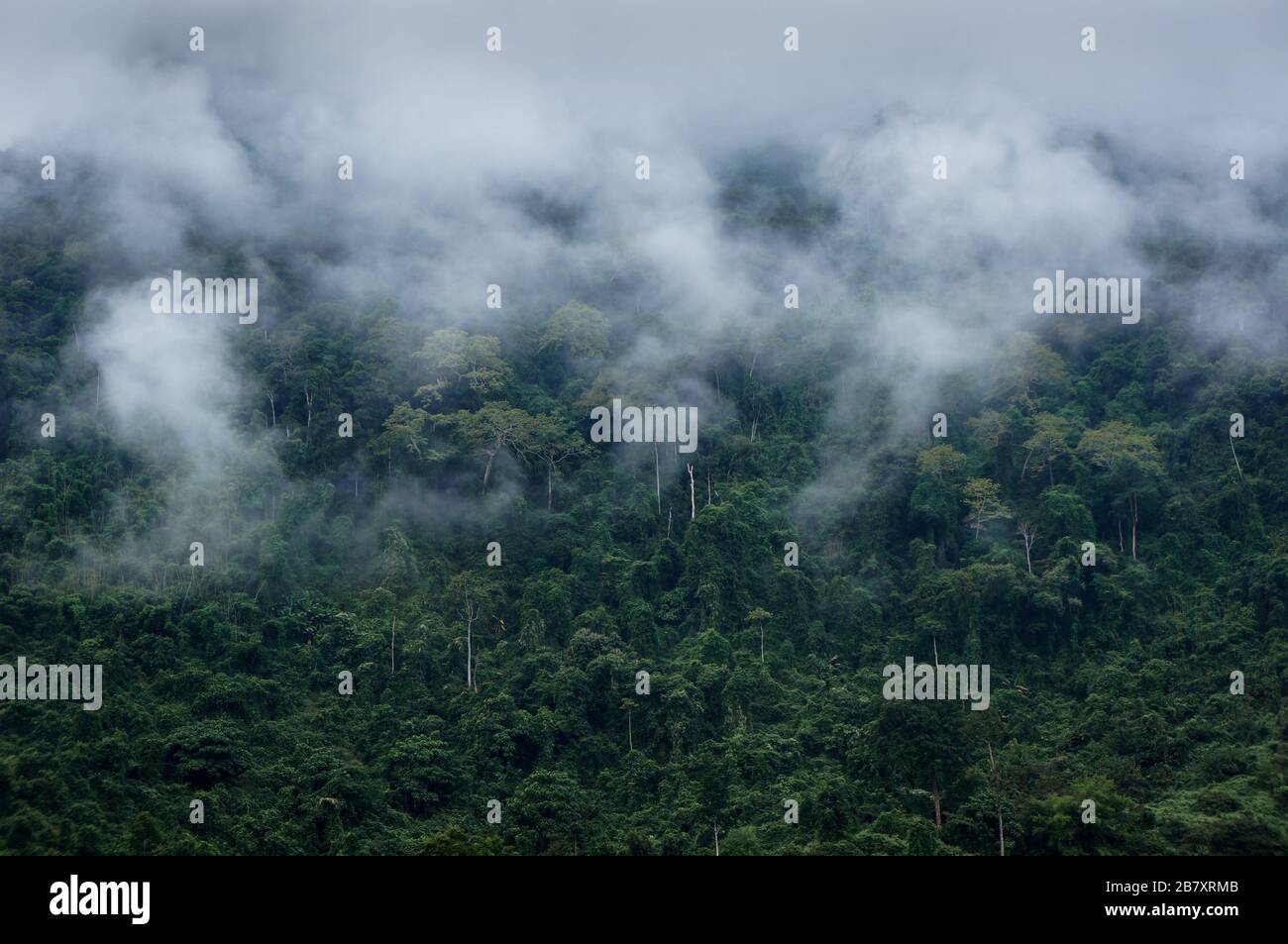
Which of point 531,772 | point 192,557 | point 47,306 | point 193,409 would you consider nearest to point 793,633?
point 531,772

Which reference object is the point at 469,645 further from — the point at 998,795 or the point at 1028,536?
the point at 1028,536

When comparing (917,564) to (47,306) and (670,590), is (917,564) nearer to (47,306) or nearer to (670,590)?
(670,590)

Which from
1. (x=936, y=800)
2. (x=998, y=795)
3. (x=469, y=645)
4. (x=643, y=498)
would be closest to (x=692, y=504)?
(x=643, y=498)

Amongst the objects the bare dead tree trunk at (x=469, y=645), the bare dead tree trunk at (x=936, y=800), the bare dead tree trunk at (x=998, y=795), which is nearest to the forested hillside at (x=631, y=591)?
the bare dead tree trunk at (x=998, y=795)

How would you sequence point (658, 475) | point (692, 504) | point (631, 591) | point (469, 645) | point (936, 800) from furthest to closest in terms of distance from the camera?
point (658, 475)
point (692, 504)
point (631, 591)
point (469, 645)
point (936, 800)

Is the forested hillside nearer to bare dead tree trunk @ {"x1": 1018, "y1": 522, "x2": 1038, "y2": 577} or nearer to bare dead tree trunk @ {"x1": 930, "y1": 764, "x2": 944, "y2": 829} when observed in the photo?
bare dead tree trunk @ {"x1": 1018, "y1": 522, "x2": 1038, "y2": 577}

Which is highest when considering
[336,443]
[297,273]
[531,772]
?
[297,273]
